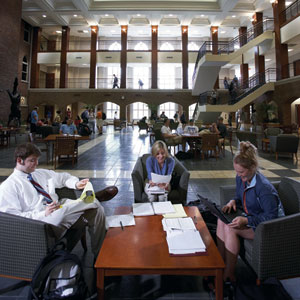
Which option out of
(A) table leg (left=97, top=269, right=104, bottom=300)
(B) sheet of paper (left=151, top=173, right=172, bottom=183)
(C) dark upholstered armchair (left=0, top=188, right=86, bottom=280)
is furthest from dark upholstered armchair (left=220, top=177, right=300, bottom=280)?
(C) dark upholstered armchair (left=0, top=188, right=86, bottom=280)

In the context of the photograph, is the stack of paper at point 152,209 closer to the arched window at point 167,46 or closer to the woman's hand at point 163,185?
the woman's hand at point 163,185

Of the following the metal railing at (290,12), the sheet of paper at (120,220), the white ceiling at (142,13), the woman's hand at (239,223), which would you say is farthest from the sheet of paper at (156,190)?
the white ceiling at (142,13)

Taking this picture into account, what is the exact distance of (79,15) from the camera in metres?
18.8

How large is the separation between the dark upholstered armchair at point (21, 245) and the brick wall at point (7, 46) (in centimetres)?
1395

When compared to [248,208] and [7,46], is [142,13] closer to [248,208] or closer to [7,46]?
[7,46]

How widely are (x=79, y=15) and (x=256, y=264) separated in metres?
21.4

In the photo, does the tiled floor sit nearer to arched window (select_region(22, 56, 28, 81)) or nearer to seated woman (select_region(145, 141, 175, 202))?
seated woman (select_region(145, 141, 175, 202))

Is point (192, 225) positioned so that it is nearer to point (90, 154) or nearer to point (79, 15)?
point (90, 154)

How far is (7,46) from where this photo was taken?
13.1m

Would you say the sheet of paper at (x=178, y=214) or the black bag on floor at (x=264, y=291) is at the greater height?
the sheet of paper at (x=178, y=214)

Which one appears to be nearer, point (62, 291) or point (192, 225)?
point (62, 291)

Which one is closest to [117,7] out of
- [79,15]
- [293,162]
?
[79,15]

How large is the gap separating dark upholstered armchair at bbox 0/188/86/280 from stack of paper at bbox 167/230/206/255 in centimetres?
80

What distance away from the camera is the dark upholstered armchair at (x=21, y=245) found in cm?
153
